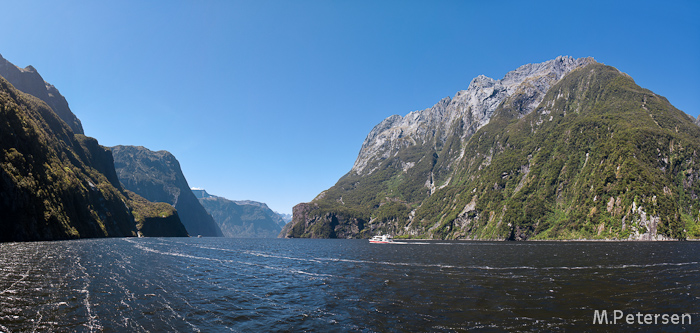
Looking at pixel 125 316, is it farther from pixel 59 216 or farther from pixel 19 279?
pixel 59 216

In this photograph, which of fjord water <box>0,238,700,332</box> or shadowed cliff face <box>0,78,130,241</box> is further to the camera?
shadowed cliff face <box>0,78,130,241</box>

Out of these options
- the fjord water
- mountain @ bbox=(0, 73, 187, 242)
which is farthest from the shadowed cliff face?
the fjord water

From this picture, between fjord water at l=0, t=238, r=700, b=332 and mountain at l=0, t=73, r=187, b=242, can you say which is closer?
fjord water at l=0, t=238, r=700, b=332

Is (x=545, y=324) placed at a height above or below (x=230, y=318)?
above

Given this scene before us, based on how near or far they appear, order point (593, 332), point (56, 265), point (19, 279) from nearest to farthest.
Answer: point (593, 332)
point (19, 279)
point (56, 265)

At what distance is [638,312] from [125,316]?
1698 inches

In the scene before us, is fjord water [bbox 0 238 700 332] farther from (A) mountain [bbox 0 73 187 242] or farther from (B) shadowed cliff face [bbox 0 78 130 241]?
(B) shadowed cliff face [bbox 0 78 130 241]

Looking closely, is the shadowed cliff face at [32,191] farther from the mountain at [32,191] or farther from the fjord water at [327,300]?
the fjord water at [327,300]

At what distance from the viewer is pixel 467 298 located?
31.3 metres

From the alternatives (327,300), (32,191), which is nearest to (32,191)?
(32,191)

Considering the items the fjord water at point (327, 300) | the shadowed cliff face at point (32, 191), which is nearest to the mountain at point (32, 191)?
the shadowed cliff face at point (32, 191)

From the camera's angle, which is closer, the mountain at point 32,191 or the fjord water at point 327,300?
the fjord water at point 327,300

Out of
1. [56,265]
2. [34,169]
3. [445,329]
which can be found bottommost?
[56,265]

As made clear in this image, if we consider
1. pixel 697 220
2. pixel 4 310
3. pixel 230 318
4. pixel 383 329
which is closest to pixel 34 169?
pixel 4 310
